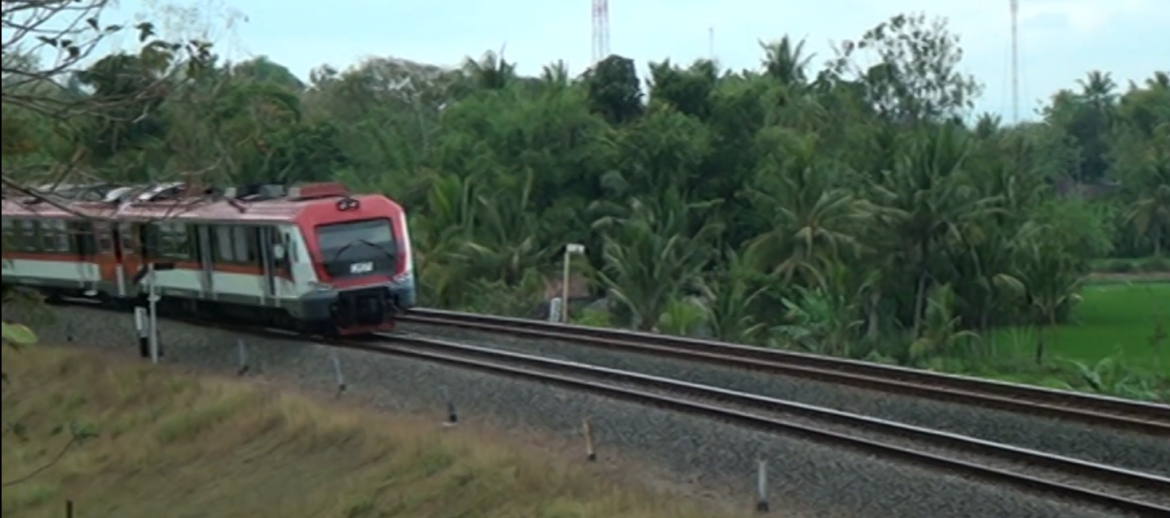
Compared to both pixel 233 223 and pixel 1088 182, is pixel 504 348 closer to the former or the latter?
pixel 233 223

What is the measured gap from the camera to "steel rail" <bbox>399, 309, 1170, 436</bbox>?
51.1 feet

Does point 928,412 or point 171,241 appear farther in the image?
point 171,241

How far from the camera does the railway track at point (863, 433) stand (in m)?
12.4

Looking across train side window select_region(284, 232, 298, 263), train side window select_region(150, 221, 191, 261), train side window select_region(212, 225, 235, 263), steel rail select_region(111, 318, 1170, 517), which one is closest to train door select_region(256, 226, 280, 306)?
train side window select_region(284, 232, 298, 263)

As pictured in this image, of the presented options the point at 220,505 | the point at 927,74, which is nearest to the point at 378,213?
the point at 220,505

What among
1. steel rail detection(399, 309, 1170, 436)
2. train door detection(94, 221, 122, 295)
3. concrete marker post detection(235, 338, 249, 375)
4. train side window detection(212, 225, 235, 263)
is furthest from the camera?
train door detection(94, 221, 122, 295)

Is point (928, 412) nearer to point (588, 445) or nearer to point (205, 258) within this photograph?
point (588, 445)

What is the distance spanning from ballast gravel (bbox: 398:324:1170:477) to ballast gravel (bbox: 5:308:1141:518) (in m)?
0.64

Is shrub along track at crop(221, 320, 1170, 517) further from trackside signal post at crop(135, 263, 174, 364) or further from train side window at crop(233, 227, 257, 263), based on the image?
trackside signal post at crop(135, 263, 174, 364)

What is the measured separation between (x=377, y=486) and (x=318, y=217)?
782cm

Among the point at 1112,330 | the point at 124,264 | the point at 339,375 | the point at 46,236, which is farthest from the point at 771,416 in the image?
the point at 1112,330

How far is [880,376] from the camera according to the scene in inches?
724

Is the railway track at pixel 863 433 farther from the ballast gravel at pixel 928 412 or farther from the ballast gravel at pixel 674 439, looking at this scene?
the ballast gravel at pixel 928 412

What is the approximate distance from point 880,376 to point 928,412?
2091 millimetres
